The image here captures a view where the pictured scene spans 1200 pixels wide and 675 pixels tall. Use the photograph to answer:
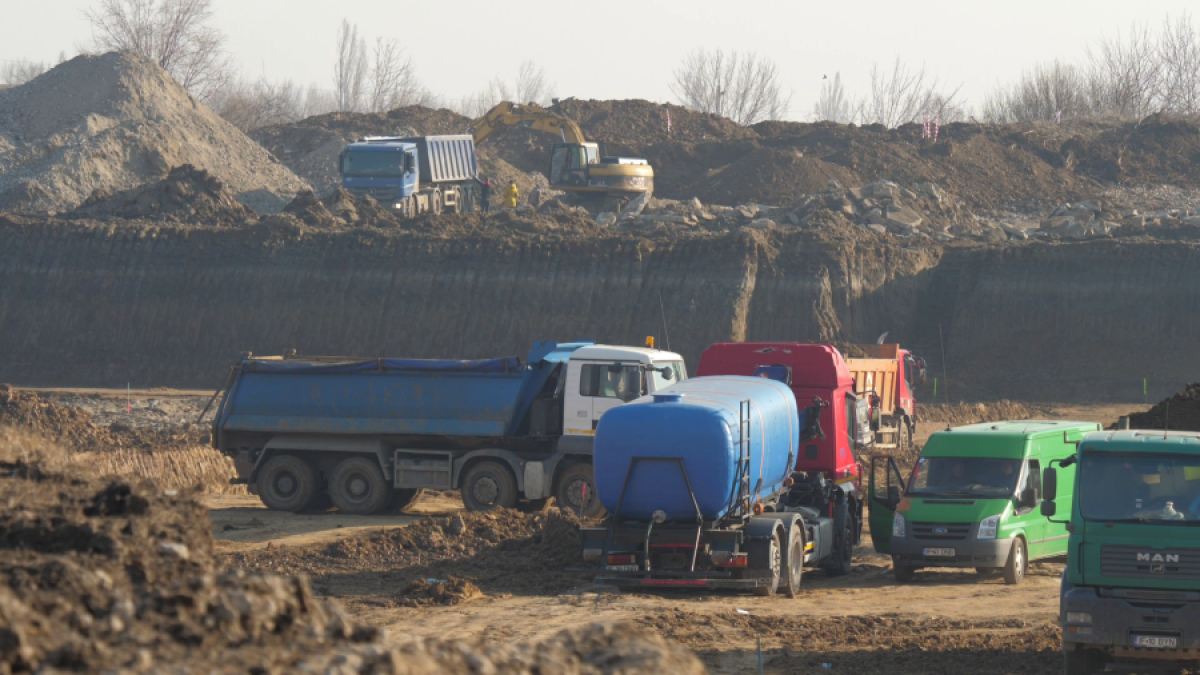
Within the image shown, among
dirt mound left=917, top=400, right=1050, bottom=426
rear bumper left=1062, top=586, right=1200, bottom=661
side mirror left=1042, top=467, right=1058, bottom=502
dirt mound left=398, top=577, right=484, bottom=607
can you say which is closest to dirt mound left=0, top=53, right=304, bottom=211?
dirt mound left=917, top=400, right=1050, bottom=426

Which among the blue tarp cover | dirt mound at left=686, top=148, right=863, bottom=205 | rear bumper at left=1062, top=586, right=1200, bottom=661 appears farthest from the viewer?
dirt mound at left=686, top=148, right=863, bottom=205

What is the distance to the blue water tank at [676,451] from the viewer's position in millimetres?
12523

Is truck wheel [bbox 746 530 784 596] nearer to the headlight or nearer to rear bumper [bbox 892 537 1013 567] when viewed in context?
rear bumper [bbox 892 537 1013 567]

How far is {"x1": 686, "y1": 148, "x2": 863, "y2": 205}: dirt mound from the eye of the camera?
48.2 m

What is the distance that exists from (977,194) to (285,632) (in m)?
46.2

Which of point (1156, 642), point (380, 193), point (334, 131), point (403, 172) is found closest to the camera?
point (1156, 642)

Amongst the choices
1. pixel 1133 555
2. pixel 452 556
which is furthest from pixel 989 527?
pixel 452 556

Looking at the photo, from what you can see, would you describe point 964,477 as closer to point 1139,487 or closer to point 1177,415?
point 1177,415

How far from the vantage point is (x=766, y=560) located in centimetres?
1298

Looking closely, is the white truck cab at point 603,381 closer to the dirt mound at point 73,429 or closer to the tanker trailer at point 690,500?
the tanker trailer at point 690,500

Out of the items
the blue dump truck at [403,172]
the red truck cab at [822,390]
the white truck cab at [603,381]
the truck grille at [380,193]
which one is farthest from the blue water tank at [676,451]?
the truck grille at [380,193]

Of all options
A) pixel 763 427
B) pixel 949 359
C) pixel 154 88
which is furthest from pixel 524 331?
pixel 154 88

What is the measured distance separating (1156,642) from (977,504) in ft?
15.6

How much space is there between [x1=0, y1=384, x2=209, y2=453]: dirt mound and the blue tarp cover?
408 cm
